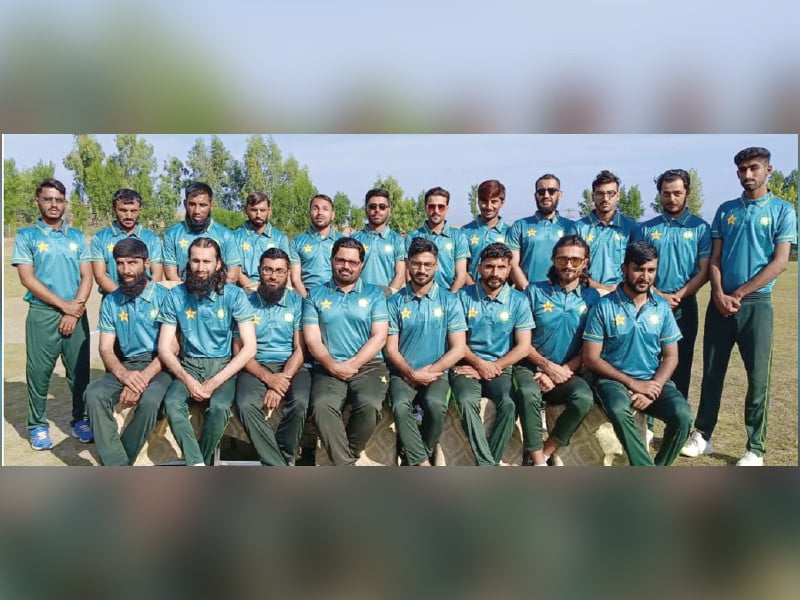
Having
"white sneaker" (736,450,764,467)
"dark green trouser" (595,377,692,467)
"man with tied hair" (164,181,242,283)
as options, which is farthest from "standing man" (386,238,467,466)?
"white sneaker" (736,450,764,467)

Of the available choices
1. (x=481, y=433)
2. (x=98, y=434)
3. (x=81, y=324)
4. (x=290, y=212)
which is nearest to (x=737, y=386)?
(x=481, y=433)

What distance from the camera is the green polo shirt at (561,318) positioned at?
4715 millimetres

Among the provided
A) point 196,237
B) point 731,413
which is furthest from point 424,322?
point 731,413

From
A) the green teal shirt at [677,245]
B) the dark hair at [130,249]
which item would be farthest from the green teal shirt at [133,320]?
the green teal shirt at [677,245]

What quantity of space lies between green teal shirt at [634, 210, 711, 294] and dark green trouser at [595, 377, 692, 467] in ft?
2.98

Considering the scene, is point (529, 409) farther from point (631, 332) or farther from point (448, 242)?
point (448, 242)

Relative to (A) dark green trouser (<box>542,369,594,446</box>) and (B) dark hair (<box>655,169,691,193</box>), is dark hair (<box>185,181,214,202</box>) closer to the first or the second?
(A) dark green trouser (<box>542,369,594,446</box>)

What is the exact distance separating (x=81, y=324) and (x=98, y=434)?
1.27 m

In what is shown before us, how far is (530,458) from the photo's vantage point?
467 cm

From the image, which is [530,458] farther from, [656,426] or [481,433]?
[656,426]

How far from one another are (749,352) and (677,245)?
36.1 inches

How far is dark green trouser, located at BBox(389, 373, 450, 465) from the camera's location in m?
4.43

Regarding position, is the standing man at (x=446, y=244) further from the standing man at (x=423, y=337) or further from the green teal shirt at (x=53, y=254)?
the green teal shirt at (x=53, y=254)

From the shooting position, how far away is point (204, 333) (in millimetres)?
4703
